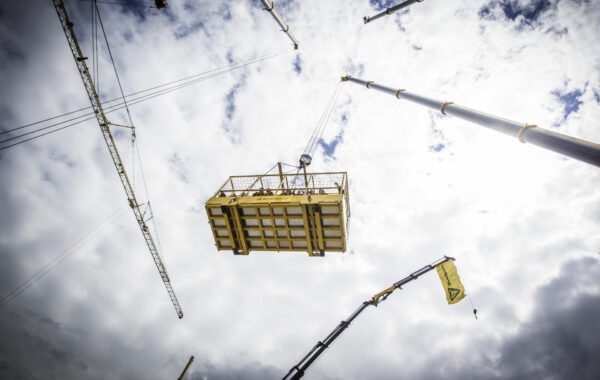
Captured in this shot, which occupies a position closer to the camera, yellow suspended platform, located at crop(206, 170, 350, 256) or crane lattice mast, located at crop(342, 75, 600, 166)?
crane lattice mast, located at crop(342, 75, 600, 166)

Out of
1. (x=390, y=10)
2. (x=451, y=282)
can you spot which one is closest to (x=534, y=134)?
(x=451, y=282)

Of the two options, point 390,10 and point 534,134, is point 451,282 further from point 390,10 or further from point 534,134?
point 390,10

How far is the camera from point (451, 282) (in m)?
12.0

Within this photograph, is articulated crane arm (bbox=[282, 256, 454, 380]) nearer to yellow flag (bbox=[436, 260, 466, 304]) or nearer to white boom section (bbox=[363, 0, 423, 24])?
yellow flag (bbox=[436, 260, 466, 304])

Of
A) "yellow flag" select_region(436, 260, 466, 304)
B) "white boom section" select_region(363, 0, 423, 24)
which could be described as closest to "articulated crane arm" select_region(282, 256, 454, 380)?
"yellow flag" select_region(436, 260, 466, 304)

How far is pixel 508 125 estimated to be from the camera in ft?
16.5

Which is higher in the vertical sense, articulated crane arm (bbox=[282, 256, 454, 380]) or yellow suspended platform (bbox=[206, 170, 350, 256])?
yellow suspended platform (bbox=[206, 170, 350, 256])

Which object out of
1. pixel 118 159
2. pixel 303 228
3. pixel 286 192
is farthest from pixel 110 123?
pixel 303 228

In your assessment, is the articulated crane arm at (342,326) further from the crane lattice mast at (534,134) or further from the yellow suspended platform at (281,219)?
the crane lattice mast at (534,134)

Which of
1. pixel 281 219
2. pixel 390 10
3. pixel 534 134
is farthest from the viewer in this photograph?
pixel 390 10

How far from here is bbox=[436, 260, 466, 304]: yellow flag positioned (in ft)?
37.9

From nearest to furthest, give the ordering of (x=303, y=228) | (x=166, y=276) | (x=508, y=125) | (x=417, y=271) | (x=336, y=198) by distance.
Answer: (x=508, y=125)
(x=336, y=198)
(x=303, y=228)
(x=417, y=271)
(x=166, y=276)

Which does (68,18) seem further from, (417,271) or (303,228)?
(417,271)

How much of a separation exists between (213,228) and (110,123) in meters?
24.2
